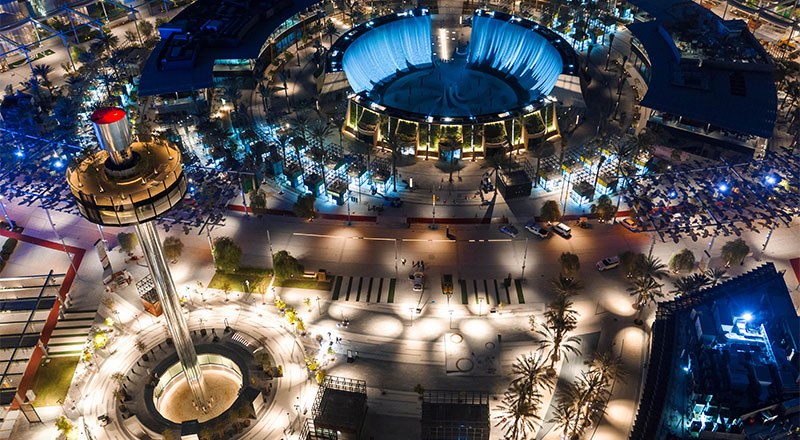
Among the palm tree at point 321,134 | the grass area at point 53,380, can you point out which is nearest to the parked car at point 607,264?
the palm tree at point 321,134

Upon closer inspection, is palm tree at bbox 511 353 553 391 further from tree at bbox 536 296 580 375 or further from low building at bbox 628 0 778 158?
low building at bbox 628 0 778 158

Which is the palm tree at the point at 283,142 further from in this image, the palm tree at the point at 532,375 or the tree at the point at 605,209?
the palm tree at the point at 532,375

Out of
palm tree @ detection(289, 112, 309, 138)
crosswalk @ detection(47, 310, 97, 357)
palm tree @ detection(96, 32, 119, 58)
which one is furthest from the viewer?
palm tree @ detection(96, 32, 119, 58)

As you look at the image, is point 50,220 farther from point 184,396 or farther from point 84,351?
point 184,396

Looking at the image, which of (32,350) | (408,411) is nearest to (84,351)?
(32,350)

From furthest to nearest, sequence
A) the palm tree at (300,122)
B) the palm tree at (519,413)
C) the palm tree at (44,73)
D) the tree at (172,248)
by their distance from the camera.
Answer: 1. the palm tree at (44,73)
2. the palm tree at (300,122)
3. the tree at (172,248)
4. the palm tree at (519,413)

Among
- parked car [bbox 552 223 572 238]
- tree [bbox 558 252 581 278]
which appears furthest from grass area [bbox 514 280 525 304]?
parked car [bbox 552 223 572 238]
